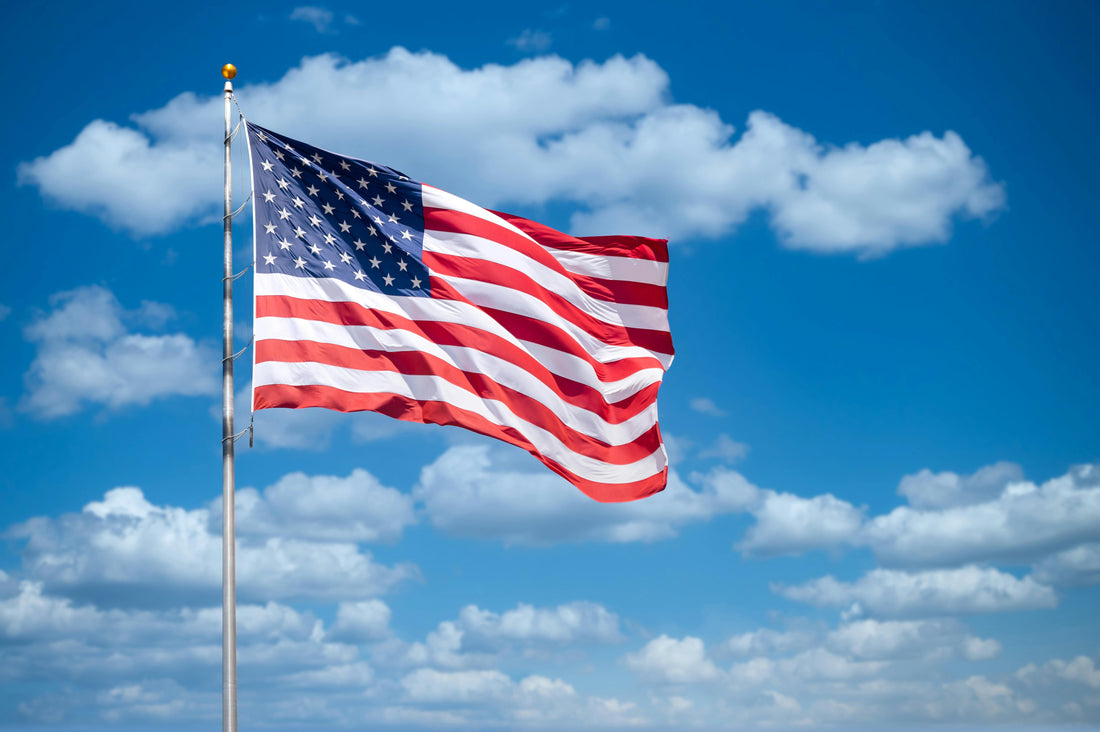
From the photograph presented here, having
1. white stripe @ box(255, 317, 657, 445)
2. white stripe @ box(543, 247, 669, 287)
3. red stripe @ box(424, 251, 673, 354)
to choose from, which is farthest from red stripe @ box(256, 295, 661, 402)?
white stripe @ box(543, 247, 669, 287)

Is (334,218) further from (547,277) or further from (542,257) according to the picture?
(547,277)

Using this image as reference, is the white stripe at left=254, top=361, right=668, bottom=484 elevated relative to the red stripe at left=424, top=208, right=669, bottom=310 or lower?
lower

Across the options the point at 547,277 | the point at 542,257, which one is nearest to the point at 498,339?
the point at 547,277

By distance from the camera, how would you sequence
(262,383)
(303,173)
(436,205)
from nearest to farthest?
(262,383), (303,173), (436,205)

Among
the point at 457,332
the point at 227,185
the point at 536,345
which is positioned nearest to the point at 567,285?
the point at 536,345

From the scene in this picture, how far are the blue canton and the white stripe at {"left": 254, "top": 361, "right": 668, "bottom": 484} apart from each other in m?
2.31

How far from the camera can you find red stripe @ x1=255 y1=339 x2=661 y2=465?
25.0 m

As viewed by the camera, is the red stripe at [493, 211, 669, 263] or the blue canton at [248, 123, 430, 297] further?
the red stripe at [493, 211, 669, 263]

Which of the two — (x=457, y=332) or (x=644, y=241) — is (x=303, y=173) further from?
(x=644, y=241)

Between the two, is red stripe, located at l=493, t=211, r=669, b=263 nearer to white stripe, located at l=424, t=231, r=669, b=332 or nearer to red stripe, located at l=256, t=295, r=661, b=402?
white stripe, located at l=424, t=231, r=669, b=332

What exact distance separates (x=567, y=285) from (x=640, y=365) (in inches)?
119

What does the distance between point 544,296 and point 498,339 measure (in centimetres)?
235

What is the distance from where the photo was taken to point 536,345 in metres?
30.1

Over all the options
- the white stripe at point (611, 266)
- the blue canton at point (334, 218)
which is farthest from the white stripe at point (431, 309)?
the white stripe at point (611, 266)
